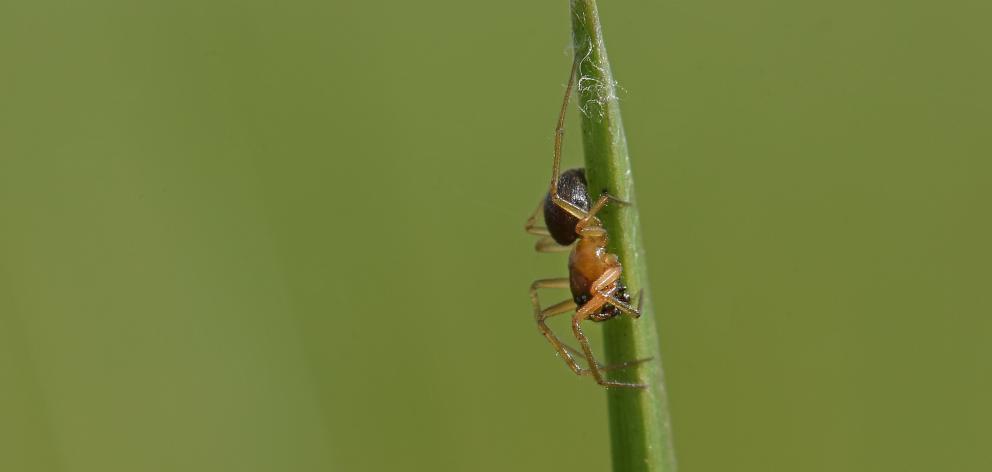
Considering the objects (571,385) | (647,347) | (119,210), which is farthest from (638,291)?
(119,210)

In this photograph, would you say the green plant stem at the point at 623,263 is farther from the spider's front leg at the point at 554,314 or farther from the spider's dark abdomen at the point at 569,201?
the spider's front leg at the point at 554,314

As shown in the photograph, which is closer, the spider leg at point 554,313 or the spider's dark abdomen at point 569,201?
the spider's dark abdomen at point 569,201

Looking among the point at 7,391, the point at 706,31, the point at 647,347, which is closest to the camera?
the point at 647,347

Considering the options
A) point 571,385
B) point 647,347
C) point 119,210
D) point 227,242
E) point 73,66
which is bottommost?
point 571,385

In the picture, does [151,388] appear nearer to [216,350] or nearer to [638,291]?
[216,350]

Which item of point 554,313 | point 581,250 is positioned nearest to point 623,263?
point 581,250

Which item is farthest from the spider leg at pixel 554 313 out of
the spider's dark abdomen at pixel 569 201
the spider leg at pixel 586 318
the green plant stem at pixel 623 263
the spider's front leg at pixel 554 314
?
the green plant stem at pixel 623 263
